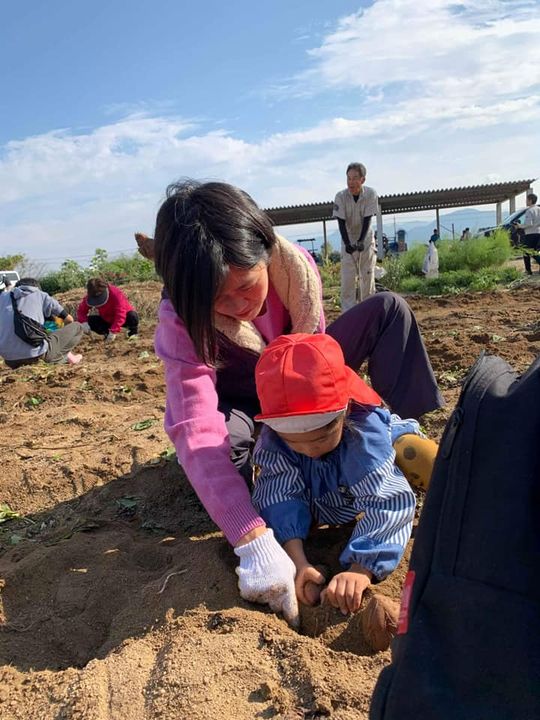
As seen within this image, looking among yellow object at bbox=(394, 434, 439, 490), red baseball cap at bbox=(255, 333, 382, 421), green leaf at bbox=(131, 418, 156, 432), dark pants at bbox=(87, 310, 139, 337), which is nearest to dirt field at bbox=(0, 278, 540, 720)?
green leaf at bbox=(131, 418, 156, 432)

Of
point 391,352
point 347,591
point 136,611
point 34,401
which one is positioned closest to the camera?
point 347,591

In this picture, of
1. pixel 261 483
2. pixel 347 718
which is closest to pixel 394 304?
pixel 261 483

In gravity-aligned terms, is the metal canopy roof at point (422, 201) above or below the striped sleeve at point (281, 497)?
above

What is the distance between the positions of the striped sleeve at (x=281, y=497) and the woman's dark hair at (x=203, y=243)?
484 mm

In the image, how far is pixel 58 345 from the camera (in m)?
7.39

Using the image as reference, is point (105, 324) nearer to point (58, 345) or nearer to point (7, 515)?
point (58, 345)

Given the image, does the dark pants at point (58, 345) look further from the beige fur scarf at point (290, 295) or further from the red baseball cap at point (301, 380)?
the red baseball cap at point (301, 380)

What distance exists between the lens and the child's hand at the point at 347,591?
176cm

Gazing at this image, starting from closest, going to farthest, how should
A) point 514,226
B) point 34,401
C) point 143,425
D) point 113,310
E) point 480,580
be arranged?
point 480,580
point 143,425
point 34,401
point 113,310
point 514,226

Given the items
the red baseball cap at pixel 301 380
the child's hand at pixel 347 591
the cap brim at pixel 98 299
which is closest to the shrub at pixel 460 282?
the cap brim at pixel 98 299

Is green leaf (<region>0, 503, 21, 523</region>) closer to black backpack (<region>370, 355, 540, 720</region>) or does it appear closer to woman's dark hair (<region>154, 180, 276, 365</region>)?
woman's dark hair (<region>154, 180, 276, 365</region>)

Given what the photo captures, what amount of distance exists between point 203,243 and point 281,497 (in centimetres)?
87

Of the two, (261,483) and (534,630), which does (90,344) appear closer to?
(261,483)

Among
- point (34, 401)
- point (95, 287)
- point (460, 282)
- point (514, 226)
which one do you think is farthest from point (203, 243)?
point (514, 226)
